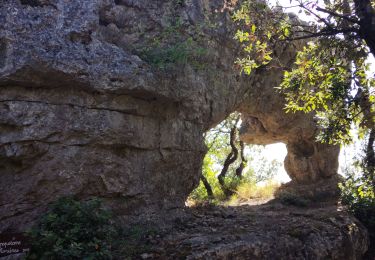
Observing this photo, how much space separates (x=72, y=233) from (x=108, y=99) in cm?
245

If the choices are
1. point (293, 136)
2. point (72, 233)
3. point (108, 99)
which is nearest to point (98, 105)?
point (108, 99)

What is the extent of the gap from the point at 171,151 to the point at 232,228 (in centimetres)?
193

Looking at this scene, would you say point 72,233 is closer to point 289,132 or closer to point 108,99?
point 108,99

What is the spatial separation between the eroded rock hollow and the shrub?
2.04 ft

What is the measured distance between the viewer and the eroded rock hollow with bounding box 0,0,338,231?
5844 mm

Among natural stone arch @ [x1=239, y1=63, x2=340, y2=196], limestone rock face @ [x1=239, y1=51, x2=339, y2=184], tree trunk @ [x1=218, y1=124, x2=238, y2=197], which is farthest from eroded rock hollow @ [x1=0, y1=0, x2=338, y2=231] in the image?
tree trunk @ [x1=218, y1=124, x2=238, y2=197]

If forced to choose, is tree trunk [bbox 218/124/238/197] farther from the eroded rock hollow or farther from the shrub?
the shrub

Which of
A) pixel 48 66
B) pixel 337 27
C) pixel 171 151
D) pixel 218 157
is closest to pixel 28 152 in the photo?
pixel 48 66

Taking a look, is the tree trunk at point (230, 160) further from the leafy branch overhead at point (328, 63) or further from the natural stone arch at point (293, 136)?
the leafy branch overhead at point (328, 63)

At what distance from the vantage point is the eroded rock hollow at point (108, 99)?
19.2 feet

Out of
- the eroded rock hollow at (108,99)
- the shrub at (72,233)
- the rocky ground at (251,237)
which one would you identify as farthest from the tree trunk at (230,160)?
the shrub at (72,233)

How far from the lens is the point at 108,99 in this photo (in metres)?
6.73

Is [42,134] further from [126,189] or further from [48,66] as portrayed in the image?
[126,189]

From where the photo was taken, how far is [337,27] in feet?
21.5
